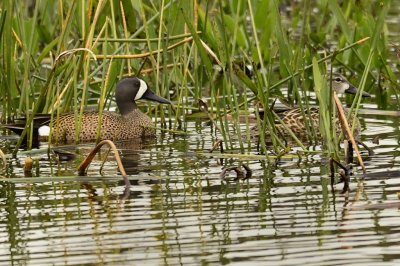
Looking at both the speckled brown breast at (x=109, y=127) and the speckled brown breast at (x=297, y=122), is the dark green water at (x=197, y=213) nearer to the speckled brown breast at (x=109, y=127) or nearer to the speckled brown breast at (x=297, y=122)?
the speckled brown breast at (x=297, y=122)

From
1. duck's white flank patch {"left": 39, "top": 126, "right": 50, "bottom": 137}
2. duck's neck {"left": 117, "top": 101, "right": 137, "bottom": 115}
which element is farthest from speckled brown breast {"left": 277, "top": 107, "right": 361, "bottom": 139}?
duck's white flank patch {"left": 39, "top": 126, "right": 50, "bottom": 137}

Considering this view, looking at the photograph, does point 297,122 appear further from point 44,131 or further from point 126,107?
point 44,131

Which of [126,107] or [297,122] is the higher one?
[126,107]

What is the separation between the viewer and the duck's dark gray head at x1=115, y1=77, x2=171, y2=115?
10.8 meters

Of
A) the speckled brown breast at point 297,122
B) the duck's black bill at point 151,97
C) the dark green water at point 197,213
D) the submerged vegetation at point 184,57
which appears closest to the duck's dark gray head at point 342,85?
the submerged vegetation at point 184,57

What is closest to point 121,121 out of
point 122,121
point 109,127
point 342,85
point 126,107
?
point 122,121

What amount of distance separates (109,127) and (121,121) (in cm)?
14

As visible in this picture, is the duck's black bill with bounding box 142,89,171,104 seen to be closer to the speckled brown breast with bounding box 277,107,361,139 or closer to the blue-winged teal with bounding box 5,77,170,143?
the blue-winged teal with bounding box 5,77,170,143

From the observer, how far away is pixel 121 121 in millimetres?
10969

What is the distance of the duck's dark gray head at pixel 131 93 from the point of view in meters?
10.8

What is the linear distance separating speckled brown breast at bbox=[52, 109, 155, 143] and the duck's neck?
0.26 feet

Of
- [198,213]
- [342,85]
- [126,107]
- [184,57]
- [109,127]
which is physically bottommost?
[198,213]

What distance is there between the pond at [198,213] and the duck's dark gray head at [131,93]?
1.76 metres

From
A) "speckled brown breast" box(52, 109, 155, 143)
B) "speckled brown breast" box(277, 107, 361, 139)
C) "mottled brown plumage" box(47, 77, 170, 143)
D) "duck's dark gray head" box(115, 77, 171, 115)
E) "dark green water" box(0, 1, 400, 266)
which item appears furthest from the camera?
"duck's dark gray head" box(115, 77, 171, 115)
